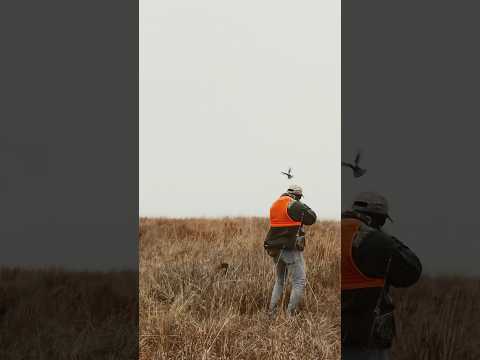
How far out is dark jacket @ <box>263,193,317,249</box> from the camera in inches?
218

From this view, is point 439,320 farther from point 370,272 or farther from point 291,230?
point 370,272

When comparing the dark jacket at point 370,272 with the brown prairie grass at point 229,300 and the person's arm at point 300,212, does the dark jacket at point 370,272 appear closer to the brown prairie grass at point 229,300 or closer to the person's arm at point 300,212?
the brown prairie grass at point 229,300

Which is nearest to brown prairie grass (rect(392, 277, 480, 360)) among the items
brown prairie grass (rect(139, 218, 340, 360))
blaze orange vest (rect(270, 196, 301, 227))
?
brown prairie grass (rect(139, 218, 340, 360))

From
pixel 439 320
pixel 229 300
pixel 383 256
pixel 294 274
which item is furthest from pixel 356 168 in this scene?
pixel 229 300

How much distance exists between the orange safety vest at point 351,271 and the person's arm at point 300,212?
2.89 m

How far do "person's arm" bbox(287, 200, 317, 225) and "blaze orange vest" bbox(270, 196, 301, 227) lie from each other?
0.19 ft

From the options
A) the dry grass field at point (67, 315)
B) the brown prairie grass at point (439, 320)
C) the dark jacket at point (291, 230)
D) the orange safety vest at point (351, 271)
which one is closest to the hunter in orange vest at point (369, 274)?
the orange safety vest at point (351, 271)

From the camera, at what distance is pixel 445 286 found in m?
5.27

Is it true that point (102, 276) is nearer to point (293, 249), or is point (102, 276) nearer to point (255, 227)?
point (293, 249)

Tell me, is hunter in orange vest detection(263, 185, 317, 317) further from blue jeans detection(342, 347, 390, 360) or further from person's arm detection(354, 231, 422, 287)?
person's arm detection(354, 231, 422, 287)

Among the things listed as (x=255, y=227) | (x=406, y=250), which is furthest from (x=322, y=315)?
(x=255, y=227)

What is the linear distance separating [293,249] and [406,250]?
3.20 metres

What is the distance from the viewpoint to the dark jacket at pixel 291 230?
18.1ft

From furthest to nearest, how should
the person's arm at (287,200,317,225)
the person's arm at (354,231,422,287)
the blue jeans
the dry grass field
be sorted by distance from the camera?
the person's arm at (287,200,317,225) < the dry grass field < the blue jeans < the person's arm at (354,231,422,287)
